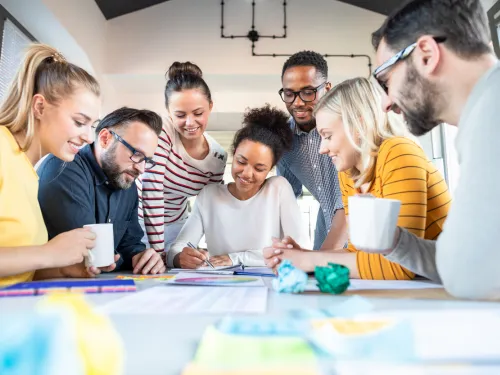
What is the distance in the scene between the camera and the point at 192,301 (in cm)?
68

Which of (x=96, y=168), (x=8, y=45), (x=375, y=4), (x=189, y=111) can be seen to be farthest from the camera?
(x=375, y=4)

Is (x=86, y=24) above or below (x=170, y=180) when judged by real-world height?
above

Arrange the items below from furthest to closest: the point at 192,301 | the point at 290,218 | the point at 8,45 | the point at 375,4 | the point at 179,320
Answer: the point at 375,4 < the point at 8,45 < the point at 290,218 < the point at 192,301 < the point at 179,320

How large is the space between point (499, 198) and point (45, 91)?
1143mm

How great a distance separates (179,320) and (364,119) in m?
0.89

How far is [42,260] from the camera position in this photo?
0.89 m

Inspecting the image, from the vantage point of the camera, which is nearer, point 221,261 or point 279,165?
point 221,261

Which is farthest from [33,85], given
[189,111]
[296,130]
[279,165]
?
[279,165]

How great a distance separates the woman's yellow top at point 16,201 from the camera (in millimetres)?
980

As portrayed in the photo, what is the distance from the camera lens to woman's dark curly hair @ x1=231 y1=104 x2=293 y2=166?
1861 millimetres

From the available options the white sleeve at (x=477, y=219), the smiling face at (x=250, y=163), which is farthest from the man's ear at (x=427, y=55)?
the smiling face at (x=250, y=163)

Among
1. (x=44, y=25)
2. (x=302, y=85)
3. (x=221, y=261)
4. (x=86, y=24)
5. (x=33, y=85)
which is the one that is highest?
(x=86, y=24)

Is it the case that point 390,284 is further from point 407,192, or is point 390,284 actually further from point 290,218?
point 290,218

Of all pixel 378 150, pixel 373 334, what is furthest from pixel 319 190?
pixel 373 334
